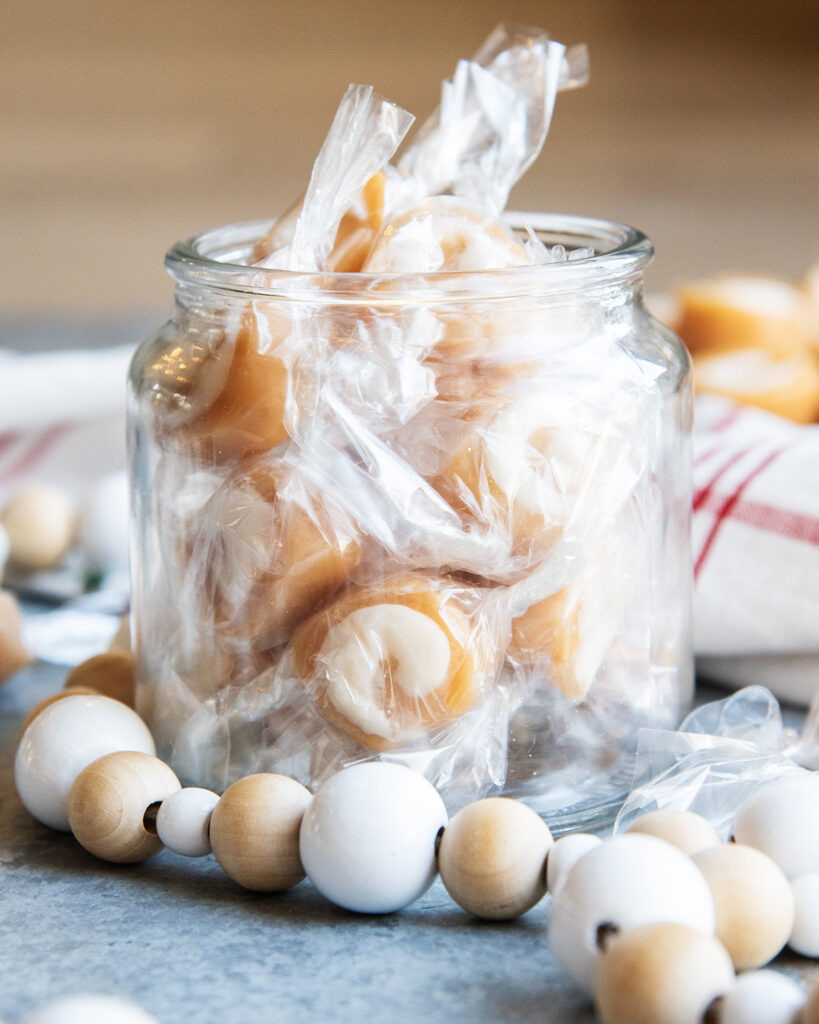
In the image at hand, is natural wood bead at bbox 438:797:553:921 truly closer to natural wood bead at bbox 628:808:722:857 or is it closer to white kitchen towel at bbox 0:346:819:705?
natural wood bead at bbox 628:808:722:857

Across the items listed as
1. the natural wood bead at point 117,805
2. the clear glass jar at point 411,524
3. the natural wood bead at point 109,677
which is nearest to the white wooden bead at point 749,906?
the clear glass jar at point 411,524

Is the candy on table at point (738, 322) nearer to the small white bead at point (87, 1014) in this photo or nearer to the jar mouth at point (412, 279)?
the jar mouth at point (412, 279)

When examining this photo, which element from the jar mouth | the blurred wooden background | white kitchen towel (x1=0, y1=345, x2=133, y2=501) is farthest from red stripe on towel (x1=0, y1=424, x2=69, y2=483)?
the blurred wooden background

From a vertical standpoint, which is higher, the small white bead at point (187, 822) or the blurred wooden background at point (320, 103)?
the blurred wooden background at point (320, 103)

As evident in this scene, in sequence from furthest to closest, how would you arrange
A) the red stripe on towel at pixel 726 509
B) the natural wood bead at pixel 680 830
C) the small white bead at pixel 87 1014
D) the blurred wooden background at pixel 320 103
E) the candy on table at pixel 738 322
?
the blurred wooden background at pixel 320 103
the candy on table at pixel 738 322
the red stripe on towel at pixel 726 509
the natural wood bead at pixel 680 830
the small white bead at pixel 87 1014

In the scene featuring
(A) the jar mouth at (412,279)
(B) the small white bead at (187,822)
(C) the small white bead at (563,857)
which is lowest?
(B) the small white bead at (187,822)
